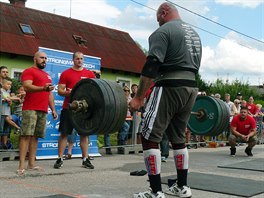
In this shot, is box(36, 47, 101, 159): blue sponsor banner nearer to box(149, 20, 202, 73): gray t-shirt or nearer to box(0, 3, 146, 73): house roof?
box(149, 20, 202, 73): gray t-shirt

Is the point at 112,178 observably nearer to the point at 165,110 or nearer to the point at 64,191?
the point at 64,191

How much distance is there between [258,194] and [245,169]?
230cm

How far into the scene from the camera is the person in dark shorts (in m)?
4.07

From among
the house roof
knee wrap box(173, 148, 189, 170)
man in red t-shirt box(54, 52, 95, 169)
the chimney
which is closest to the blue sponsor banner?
man in red t-shirt box(54, 52, 95, 169)

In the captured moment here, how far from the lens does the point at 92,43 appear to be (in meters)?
27.0

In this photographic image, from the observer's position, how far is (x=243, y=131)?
9828 millimetres

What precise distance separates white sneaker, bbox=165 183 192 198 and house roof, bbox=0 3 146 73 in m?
17.4

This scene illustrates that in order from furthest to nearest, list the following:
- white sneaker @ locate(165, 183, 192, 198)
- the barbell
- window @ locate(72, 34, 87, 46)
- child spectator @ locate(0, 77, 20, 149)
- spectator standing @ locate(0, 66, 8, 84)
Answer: window @ locate(72, 34, 87, 46) → spectator standing @ locate(0, 66, 8, 84) → child spectator @ locate(0, 77, 20, 149) → the barbell → white sneaker @ locate(165, 183, 192, 198)

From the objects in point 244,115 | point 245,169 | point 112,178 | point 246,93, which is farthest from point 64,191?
point 246,93

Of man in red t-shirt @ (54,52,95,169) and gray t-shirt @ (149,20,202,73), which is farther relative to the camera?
man in red t-shirt @ (54,52,95,169)

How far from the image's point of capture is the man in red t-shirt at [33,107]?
586cm

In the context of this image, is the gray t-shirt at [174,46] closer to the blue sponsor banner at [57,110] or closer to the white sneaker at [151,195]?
the white sneaker at [151,195]

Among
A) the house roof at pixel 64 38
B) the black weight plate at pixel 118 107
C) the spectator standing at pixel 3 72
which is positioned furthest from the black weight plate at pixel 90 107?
the house roof at pixel 64 38

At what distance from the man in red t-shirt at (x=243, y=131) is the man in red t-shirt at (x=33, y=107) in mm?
5213
